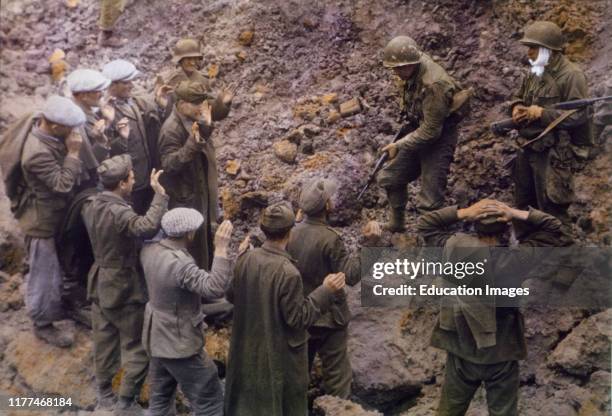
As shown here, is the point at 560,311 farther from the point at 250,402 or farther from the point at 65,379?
the point at 65,379

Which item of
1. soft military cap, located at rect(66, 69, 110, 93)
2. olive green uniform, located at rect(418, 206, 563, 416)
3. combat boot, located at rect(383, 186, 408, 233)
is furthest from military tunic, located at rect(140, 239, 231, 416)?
combat boot, located at rect(383, 186, 408, 233)

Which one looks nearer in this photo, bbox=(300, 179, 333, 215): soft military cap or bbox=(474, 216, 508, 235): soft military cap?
bbox=(474, 216, 508, 235): soft military cap

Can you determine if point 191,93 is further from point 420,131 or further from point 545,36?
point 545,36

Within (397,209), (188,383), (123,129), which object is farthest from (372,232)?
(123,129)

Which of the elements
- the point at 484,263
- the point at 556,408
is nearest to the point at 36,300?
the point at 484,263

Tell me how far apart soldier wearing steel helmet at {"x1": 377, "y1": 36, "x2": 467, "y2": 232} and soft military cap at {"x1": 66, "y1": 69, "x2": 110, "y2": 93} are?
195cm

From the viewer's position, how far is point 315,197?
5.74 meters

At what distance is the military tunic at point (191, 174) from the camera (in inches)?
249

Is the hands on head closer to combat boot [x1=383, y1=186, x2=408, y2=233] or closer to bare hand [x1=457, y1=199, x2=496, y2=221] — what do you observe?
bare hand [x1=457, y1=199, x2=496, y2=221]

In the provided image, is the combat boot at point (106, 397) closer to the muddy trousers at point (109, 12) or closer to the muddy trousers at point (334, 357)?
the muddy trousers at point (334, 357)

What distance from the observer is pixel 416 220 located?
656 cm

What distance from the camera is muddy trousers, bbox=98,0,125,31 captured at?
23.5 ft

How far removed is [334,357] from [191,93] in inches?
80.3

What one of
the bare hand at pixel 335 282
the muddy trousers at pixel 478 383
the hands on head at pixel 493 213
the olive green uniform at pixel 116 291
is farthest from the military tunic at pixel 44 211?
the muddy trousers at pixel 478 383
